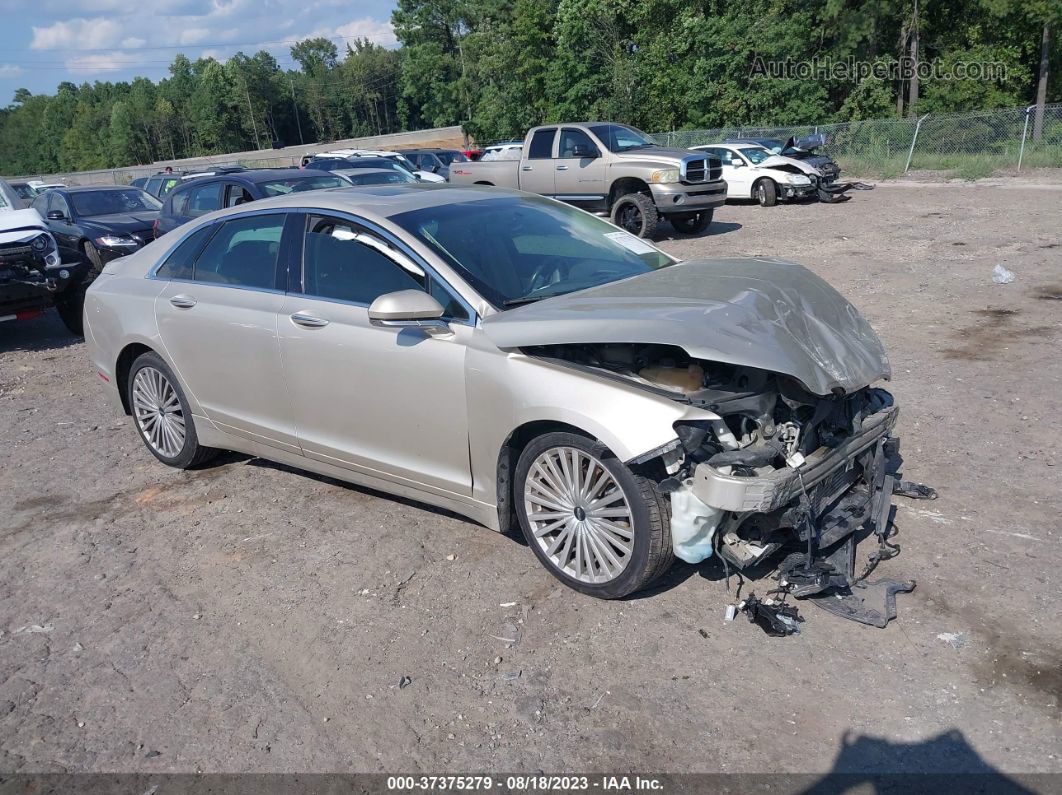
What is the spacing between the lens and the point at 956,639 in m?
3.44

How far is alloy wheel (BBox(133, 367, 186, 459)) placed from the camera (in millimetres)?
5617

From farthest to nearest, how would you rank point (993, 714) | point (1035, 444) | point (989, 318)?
point (989, 318) < point (1035, 444) < point (993, 714)

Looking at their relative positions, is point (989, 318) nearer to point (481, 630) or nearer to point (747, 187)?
point (481, 630)

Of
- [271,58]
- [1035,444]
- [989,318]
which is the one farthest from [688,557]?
[271,58]

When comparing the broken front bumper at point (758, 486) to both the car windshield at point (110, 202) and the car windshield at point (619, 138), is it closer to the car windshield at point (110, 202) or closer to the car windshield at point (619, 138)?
the car windshield at point (619, 138)

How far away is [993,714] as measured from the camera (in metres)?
3.00

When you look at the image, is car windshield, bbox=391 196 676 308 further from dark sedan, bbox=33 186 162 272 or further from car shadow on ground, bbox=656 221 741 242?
car shadow on ground, bbox=656 221 741 242

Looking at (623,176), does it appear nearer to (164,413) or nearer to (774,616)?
(164,413)

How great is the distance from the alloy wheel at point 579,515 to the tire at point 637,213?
11.5 meters

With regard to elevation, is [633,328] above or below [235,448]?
above

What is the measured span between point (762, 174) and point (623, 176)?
292 inches

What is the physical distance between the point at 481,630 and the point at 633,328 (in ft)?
4.84

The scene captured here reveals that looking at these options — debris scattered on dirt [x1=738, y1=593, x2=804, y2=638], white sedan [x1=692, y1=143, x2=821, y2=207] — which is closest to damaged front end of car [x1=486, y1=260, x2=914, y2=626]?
debris scattered on dirt [x1=738, y1=593, x2=804, y2=638]

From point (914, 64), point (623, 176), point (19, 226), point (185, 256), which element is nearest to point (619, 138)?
point (623, 176)
